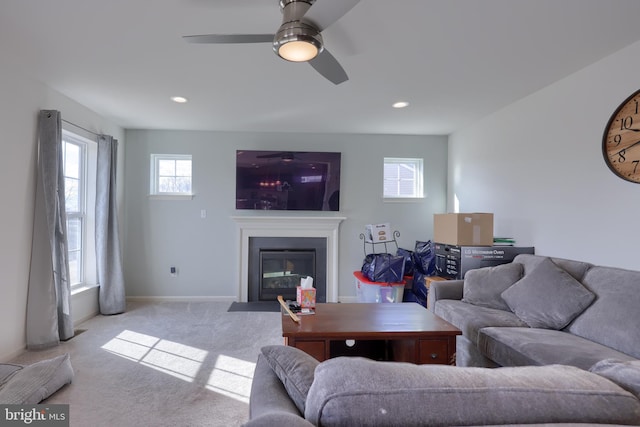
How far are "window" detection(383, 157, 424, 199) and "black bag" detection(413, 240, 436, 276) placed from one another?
831 millimetres

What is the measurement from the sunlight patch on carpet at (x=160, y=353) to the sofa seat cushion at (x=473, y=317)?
1.99 metres

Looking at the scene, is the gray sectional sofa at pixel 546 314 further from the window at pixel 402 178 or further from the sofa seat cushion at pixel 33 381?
the sofa seat cushion at pixel 33 381

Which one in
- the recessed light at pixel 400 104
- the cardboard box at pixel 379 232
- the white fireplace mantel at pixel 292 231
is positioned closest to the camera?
the recessed light at pixel 400 104

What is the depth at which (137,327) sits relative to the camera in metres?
3.40

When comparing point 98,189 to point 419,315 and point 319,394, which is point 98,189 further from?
point 319,394

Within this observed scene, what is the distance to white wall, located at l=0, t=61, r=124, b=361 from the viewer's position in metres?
2.60

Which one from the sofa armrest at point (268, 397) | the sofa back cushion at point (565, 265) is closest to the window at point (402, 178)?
the sofa back cushion at point (565, 265)

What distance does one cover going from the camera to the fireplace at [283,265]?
175 inches

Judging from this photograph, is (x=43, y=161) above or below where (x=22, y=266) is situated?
above

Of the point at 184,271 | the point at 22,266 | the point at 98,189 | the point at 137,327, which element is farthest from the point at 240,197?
the point at 22,266

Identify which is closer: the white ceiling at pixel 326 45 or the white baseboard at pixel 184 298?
the white ceiling at pixel 326 45

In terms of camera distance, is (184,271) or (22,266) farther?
(184,271)

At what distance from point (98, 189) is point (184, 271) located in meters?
1.44

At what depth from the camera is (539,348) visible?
183cm
